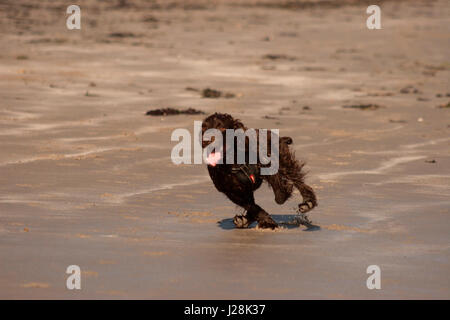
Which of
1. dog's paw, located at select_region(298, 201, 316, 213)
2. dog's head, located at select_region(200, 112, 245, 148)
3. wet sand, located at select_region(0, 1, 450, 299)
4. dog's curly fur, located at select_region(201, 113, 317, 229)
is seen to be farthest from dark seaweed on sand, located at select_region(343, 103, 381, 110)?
dog's head, located at select_region(200, 112, 245, 148)

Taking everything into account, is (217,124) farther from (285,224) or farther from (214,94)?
(214,94)

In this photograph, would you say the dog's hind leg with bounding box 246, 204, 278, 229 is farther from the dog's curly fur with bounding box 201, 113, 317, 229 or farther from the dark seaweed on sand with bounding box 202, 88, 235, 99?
the dark seaweed on sand with bounding box 202, 88, 235, 99

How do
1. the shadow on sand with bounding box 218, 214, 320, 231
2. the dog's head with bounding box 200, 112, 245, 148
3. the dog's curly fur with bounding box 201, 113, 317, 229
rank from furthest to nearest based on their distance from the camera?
the shadow on sand with bounding box 218, 214, 320, 231
the dog's curly fur with bounding box 201, 113, 317, 229
the dog's head with bounding box 200, 112, 245, 148

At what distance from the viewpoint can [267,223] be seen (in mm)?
10008

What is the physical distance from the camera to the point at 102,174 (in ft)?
44.7

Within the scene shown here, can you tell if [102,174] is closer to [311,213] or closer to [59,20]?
[311,213]

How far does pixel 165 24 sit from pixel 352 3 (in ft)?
50.4

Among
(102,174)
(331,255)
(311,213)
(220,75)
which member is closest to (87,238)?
(331,255)

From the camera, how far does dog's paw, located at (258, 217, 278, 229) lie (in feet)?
32.8

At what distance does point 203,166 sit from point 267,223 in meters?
4.72

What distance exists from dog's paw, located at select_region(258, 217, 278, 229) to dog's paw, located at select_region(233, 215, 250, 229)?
13 cm

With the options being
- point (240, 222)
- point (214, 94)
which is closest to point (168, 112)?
point (214, 94)

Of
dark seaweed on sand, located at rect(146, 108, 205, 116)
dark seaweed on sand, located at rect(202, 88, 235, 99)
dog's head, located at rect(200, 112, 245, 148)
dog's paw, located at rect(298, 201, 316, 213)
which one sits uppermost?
dark seaweed on sand, located at rect(202, 88, 235, 99)

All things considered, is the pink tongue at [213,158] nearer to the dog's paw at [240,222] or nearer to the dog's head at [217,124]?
the dog's head at [217,124]
